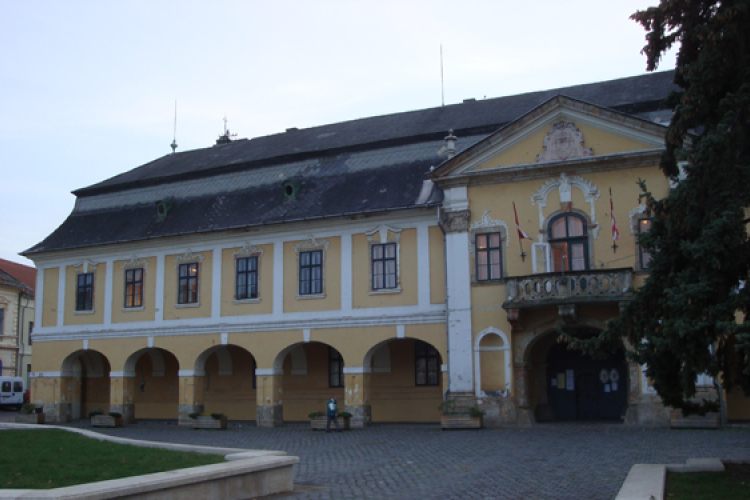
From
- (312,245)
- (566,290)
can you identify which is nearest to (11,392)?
(312,245)

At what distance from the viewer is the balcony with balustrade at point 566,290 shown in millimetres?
21703

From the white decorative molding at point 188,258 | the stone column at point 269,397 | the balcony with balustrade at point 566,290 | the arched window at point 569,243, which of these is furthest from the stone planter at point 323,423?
the arched window at point 569,243

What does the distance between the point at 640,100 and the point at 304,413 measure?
1572 centimetres

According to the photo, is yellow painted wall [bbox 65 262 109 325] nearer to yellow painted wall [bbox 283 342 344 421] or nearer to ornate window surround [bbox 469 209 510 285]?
yellow painted wall [bbox 283 342 344 421]

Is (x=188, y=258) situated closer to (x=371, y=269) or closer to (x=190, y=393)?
(x=190, y=393)

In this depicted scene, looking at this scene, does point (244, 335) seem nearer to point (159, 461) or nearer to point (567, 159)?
point (567, 159)

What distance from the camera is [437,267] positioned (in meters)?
25.4

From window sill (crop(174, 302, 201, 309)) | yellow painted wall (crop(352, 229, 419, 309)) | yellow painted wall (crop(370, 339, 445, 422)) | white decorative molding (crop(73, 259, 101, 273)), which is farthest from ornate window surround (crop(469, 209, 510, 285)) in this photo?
white decorative molding (crop(73, 259, 101, 273))

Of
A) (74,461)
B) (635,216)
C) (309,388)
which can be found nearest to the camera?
(74,461)

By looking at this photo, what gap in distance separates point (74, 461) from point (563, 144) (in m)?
16.4

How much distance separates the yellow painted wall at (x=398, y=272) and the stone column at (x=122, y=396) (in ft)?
33.6

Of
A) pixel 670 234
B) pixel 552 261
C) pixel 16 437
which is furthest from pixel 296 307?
pixel 670 234

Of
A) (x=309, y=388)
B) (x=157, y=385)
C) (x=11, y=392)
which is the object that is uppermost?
(x=157, y=385)

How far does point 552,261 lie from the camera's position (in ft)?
76.8
